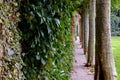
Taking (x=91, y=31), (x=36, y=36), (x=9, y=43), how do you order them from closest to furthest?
(x=9, y=43)
(x=36, y=36)
(x=91, y=31)

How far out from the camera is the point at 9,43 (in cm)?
267

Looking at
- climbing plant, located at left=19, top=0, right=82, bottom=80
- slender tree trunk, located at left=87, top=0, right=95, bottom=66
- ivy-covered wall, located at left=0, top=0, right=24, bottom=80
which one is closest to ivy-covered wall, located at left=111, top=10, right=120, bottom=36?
slender tree trunk, located at left=87, top=0, right=95, bottom=66

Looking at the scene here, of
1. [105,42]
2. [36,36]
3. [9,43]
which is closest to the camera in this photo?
[9,43]

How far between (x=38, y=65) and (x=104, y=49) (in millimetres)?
3648

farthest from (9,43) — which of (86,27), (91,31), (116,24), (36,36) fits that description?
(116,24)

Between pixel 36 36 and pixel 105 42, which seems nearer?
pixel 36 36

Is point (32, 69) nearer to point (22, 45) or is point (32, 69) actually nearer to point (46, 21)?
point (22, 45)

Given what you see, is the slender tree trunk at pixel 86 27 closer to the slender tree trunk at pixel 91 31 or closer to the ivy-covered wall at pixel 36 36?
the slender tree trunk at pixel 91 31

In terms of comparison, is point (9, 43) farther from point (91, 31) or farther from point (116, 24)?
point (116, 24)

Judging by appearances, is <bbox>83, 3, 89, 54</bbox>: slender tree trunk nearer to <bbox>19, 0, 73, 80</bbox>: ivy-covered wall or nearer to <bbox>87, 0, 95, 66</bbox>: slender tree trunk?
<bbox>87, 0, 95, 66</bbox>: slender tree trunk

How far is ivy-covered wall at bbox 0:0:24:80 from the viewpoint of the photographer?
2488 millimetres

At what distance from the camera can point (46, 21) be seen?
3.55 meters

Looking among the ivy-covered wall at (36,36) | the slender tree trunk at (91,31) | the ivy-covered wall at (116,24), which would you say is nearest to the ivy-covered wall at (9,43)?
the ivy-covered wall at (36,36)

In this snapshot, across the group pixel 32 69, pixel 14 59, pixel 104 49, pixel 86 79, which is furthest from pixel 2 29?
pixel 86 79
